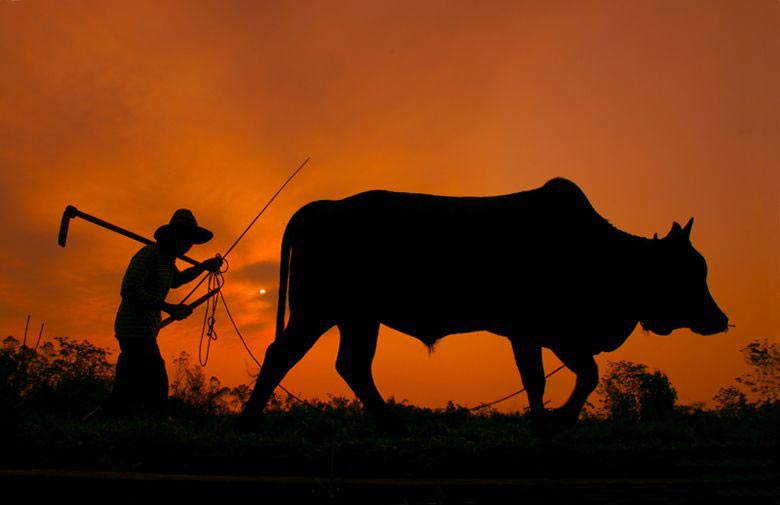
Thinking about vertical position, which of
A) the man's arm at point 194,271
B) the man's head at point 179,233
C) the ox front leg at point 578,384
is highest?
the man's head at point 179,233

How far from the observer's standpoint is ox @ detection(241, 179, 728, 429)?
19.0 ft

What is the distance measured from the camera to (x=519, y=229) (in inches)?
241

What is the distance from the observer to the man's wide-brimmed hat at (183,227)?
630cm

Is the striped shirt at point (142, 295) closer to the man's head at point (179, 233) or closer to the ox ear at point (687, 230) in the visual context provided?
the man's head at point (179, 233)

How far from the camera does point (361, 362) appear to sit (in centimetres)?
587

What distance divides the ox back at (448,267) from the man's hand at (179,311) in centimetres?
107

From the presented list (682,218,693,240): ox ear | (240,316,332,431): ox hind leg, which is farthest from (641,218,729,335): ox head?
(240,316,332,431): ox hind leg

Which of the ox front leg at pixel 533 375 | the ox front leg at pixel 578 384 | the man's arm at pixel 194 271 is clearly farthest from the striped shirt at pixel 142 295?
the ox front leg at pixel 578 384

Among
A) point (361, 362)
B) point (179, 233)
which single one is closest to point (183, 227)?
point (179, 233)

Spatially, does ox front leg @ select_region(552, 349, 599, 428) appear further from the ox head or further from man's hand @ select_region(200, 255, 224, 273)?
man's hand @ select_region(200, 255, 224, 273)

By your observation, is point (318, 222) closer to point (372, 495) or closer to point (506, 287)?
point (506, 287)

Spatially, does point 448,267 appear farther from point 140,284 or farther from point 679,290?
point 140,284

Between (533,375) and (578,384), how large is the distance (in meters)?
0.65

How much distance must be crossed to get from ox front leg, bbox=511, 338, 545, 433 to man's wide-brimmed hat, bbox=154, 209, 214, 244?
3.34 meters
